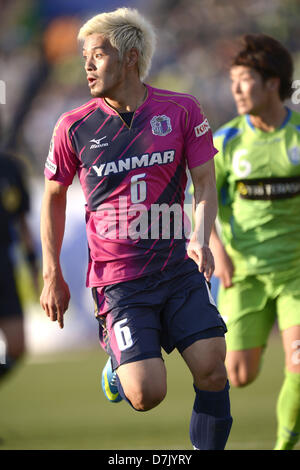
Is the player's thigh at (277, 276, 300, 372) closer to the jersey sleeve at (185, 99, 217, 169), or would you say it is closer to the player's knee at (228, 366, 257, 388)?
the player's knee at (228, 366, 257, 388)

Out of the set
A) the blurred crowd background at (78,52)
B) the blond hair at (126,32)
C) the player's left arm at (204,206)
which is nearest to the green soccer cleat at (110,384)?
the player's left arm at (204,206)

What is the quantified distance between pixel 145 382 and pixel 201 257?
68 centimetres

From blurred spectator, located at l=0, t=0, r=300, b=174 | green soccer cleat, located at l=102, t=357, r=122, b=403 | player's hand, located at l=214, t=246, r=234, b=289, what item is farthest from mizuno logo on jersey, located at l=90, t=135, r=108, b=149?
blurred spectator, located at l=0, t=0, r=300, b=174

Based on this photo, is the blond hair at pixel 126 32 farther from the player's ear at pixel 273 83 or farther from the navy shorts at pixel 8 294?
the navy shorts at pixel 8 294

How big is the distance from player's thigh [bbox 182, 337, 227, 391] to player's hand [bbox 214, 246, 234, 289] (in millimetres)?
1423

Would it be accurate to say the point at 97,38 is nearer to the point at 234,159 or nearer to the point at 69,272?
the point at 234,159

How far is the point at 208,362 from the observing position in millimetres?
4188

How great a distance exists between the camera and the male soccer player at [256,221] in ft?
18.5

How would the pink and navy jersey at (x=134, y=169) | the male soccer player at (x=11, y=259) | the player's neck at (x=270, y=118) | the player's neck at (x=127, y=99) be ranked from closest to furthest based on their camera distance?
the pink and navy jersey at (x=134, y=169), the player's neck at (x=127, y=99), the player's neck at (x=270, y=118), the male soccer player at (x=11, y=259)

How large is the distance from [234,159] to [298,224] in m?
0.61

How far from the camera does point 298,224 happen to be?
18.8 feet

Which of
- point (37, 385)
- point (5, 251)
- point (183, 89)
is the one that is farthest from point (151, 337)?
point (183, 89)

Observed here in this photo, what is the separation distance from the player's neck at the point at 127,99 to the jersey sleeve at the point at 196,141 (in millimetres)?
284

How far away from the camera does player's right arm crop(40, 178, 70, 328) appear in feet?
14.5
